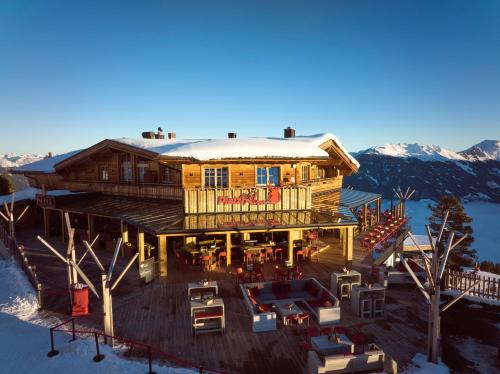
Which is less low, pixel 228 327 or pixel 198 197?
pixel 198 197

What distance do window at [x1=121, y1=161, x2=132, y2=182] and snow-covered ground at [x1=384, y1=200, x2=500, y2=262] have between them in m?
29.7

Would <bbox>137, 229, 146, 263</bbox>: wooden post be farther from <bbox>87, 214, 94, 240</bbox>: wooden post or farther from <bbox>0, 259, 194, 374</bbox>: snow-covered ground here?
<bbox>87, 214, 94, 240</bbox>: wooden post

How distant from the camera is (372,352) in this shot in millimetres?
7871

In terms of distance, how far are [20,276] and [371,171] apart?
183849 millimetres

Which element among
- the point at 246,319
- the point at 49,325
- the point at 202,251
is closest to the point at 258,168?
the point at 202,251

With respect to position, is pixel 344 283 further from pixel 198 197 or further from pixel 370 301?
pixel 198 197

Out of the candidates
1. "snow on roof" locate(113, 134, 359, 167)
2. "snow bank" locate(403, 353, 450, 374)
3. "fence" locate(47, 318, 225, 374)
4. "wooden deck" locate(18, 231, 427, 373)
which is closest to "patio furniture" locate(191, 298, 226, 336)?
"wooden deck" locate(18, 231, 427, 373)

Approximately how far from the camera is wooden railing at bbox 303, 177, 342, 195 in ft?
82.8

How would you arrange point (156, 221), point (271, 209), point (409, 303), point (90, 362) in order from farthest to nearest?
point (271, 209)
point (156, 221)
point (409, 303)
point (90, 362)

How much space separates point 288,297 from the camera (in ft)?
43.3

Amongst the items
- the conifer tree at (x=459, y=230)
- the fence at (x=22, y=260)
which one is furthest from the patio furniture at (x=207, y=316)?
the conifer tree at (x=459, y=230)

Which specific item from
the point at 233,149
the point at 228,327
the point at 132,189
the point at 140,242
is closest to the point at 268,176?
the point at 233,149

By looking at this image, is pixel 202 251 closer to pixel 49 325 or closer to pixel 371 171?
pixel 49 325

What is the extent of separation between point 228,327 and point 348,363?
14.7 ft
